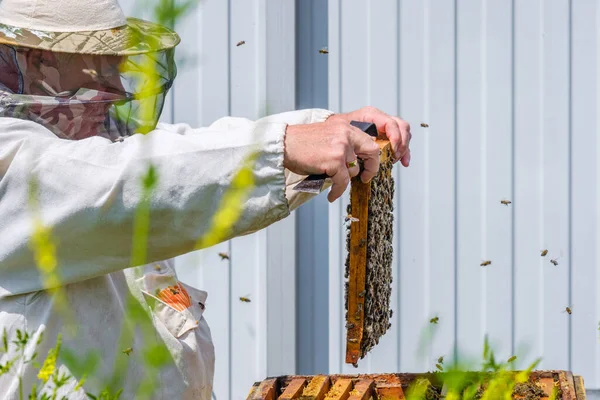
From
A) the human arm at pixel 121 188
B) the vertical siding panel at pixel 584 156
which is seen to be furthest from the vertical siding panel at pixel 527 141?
the human arm at pixel 121 188

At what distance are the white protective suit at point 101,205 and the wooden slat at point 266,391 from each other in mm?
529

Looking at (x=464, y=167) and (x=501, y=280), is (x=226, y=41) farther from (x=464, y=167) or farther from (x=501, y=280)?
(x=501, y=280)

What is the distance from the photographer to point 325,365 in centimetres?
464

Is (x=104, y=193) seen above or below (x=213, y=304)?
above

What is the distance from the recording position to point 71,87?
2348 millimetres

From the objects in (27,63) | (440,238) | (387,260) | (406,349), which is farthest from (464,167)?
(27,63)

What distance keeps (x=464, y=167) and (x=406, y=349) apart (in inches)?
35.5

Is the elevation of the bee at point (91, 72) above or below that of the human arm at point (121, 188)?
above

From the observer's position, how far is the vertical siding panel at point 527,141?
4457 mm

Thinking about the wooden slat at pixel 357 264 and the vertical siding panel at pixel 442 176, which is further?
the vertical siding panel at pixel 442 176

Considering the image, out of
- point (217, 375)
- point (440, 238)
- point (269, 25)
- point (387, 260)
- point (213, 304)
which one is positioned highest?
point (269, 25)

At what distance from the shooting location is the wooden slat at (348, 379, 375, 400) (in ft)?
9.20

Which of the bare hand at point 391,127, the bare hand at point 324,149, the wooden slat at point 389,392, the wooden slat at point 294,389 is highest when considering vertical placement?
the bare hand at point 324,149

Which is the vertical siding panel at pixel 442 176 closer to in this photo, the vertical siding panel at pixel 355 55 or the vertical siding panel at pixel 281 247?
the vertical siding panel at pixel 355 55
